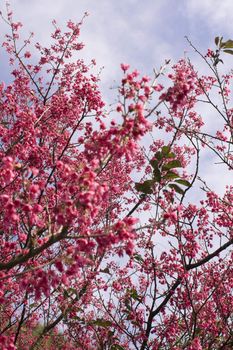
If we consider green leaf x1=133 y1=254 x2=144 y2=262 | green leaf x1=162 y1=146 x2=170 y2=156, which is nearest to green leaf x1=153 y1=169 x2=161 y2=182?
green leaf x1=162 y1=146 x2=170 y2=156

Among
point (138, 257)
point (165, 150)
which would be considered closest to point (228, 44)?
point (165, 150)

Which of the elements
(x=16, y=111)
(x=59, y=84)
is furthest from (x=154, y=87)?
(x=59, y=84)

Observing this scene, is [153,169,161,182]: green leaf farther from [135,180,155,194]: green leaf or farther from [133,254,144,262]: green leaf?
[133,254,144,262]: green leaf

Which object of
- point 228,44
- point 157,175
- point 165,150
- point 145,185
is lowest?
point 145,185

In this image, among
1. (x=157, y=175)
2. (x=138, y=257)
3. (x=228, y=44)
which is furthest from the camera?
(x=138, y=257)

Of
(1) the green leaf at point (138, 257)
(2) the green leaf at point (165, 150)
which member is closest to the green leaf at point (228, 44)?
(2) the green leaf at point (165, 150)

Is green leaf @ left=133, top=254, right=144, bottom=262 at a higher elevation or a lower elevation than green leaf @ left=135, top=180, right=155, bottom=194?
higher

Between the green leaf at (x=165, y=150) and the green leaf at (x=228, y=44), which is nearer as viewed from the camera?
the green leaf at (x=165, y=150)

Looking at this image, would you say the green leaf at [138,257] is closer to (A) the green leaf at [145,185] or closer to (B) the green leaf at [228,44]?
(A) the green leaf at [145,185]

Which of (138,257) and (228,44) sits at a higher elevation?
(228,44)

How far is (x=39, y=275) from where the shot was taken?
3824 millimetres

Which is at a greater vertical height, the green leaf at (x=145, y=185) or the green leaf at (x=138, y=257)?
the green leaf at (x=138, y=257)

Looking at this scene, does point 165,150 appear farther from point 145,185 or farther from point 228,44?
point 228,44

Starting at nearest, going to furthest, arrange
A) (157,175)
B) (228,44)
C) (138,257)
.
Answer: (157,175) < (228,44) < (138,257)
